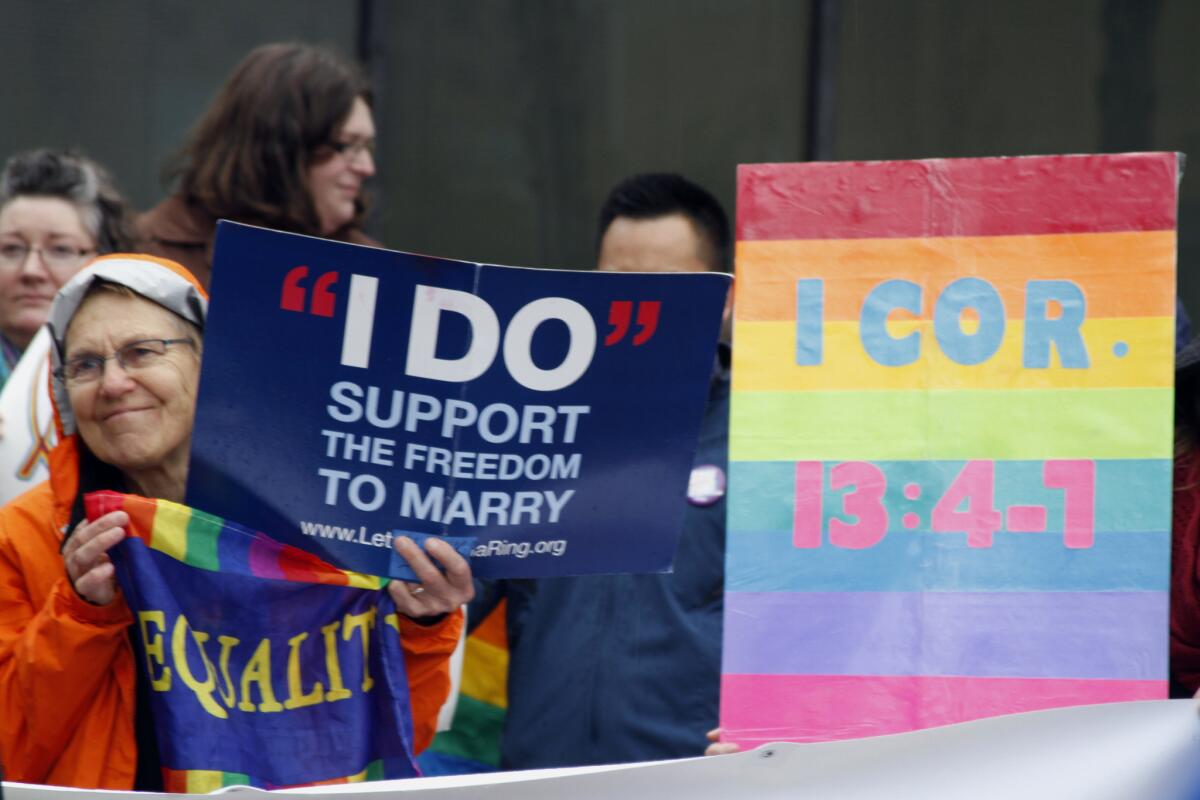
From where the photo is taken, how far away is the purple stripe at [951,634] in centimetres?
259

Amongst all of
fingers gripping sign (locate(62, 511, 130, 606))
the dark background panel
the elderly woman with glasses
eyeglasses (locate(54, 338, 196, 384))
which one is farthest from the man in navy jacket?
the dark background panel

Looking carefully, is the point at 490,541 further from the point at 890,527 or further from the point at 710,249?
the point at 710,249

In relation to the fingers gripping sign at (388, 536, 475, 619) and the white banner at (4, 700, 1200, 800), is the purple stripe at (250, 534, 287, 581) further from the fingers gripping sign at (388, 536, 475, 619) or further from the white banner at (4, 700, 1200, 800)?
the white banner at (4, 700, 1200, 800)

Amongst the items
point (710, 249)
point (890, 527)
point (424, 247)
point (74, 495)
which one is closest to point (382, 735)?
point (74, 495)

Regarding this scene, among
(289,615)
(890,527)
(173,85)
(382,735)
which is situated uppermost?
(173,85)

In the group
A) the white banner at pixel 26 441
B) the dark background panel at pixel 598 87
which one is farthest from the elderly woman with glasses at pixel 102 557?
the dark background panel at pixel 598 87

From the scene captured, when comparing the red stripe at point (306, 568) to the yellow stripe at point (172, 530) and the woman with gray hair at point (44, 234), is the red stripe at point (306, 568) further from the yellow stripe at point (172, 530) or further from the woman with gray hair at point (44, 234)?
the woman with gray hair at point (44, 234)

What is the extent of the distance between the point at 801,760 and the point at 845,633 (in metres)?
0.30

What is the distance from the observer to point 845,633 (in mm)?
2674

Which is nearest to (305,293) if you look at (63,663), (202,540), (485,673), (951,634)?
(202,540)

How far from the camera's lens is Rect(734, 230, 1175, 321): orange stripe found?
264 centimetres

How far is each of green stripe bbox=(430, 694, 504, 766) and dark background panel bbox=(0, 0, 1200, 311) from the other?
2439 millimetres

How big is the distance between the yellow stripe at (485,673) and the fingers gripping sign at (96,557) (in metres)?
1.22

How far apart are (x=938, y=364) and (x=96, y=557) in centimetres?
128
